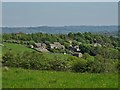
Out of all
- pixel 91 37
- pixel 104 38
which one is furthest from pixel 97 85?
pixel 91 37

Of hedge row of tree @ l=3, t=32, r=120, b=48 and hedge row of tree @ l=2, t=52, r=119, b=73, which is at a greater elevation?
hedge row of tree @ l=2, t=52, r=119, b=73

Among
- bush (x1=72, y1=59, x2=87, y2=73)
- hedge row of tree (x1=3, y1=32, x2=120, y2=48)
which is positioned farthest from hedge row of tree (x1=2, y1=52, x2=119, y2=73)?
hedge row of tree (x1=3, y1=32, x2=120, y2=48)

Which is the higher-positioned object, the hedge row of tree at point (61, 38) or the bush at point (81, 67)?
the bush at point (81, 67)

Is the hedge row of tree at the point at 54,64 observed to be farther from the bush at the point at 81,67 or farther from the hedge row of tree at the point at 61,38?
the hedge row of tree at the point at 61,38

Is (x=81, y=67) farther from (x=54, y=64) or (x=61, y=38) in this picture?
(x=61, y=38)

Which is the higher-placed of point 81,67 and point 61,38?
point 81,67

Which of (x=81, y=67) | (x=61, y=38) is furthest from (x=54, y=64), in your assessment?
(x=61, y=38)

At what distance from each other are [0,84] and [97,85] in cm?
363

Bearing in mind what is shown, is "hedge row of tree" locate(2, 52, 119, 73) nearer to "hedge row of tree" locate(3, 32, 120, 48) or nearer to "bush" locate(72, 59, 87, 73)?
"bush" locate(72, 59, 87, 73)

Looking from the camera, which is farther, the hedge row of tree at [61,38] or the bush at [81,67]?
the hedge row of tree at [61,38]

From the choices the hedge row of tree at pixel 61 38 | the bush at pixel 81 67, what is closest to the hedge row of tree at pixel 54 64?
the bush at pixel 81 67

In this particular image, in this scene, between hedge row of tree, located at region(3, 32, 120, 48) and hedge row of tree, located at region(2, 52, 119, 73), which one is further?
hedge row of tree, located at region(3, 32, 120, 48)

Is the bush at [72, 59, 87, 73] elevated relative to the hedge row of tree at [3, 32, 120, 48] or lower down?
elevated

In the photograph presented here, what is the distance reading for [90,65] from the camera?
18312 millimetres
